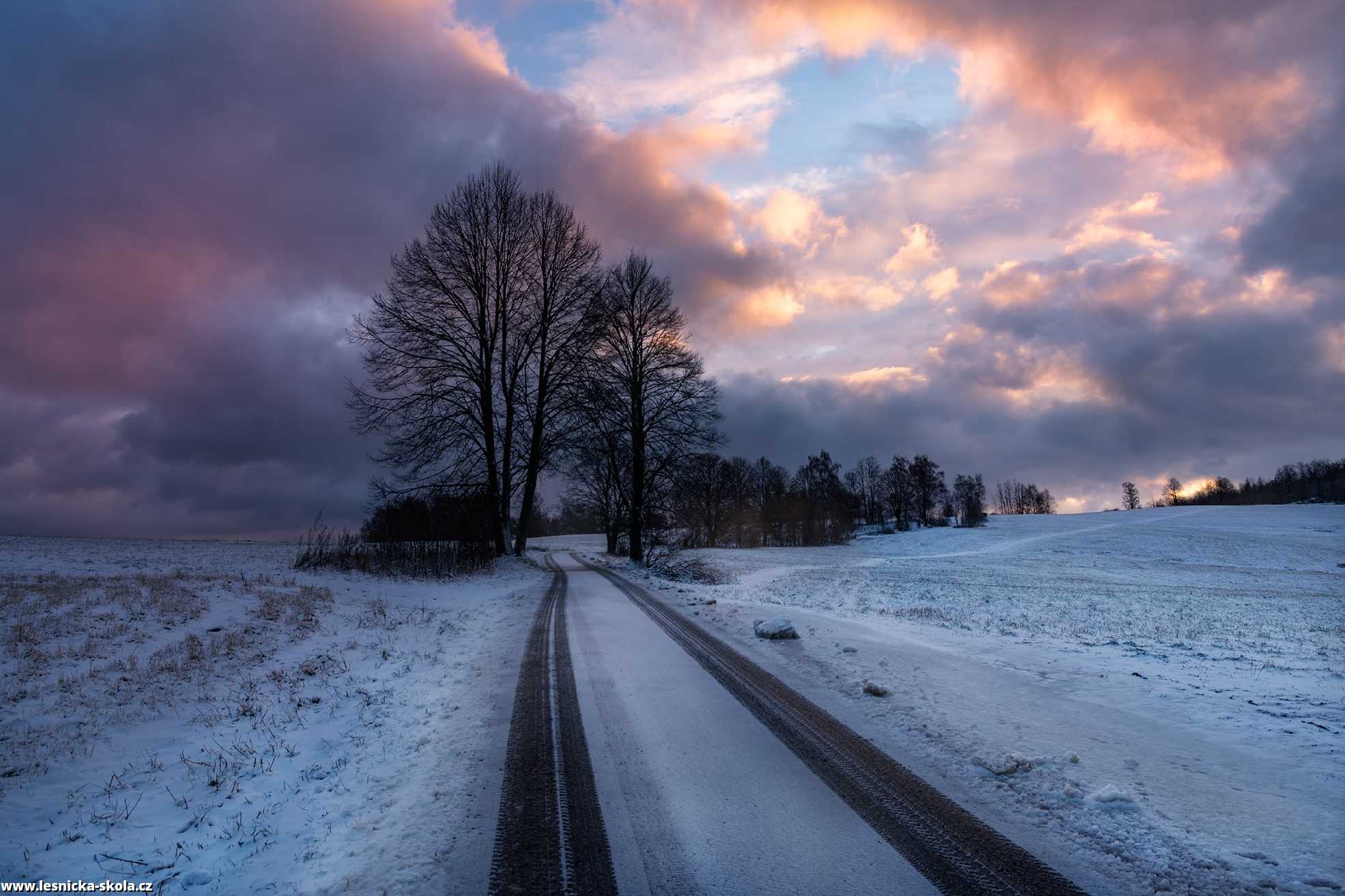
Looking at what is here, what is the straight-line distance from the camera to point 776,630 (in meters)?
10.5

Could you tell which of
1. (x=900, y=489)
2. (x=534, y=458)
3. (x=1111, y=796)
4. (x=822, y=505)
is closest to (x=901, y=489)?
(x=900, y=489)

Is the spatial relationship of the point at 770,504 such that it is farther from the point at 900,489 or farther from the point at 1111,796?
the point at 1111,796

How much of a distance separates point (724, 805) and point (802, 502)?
263ft

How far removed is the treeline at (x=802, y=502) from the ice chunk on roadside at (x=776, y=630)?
58.6ft

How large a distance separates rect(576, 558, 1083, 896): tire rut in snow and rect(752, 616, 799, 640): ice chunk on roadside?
2696 mm

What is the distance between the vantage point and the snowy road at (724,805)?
3582 millimetres

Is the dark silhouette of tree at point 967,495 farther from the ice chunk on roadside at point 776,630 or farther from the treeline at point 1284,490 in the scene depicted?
the ice chunk on roadside at point 776,630

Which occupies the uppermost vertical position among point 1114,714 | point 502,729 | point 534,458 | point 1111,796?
point 534,458

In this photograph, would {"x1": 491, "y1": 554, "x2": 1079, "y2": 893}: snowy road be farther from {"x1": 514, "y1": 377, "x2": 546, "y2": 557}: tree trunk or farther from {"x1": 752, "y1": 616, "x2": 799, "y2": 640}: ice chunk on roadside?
{"x1": 514, "y1": 377, "x2": 546, "y2": 557}: tree trunk

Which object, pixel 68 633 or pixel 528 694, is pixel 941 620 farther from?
pixel 68 633

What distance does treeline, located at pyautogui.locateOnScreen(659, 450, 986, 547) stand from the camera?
3509 centimetres

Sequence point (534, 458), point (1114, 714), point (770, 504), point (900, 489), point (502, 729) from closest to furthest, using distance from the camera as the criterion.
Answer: point (502, 729)
point (1114, 714)
point (534, 458)
point (770, 504)
point (900, 489)

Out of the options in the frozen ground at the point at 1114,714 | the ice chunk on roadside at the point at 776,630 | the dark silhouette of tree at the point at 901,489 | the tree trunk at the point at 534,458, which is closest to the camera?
the frozen ground at the point at 1114,714

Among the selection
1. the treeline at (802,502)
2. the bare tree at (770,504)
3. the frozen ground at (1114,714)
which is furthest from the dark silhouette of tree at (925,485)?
the frozen ground at (1114,714)
